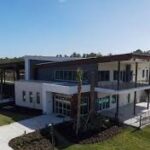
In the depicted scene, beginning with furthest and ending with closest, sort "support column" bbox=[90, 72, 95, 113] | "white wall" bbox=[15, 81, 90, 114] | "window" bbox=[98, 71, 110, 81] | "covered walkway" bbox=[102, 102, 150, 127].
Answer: "window" bbox=[98, 71, 110, 81] → "support column" bbox=[90, 72, 95, 113] → "white wall" bbox=[15, 81, 90, 114] → "covered walkway" bbox=[102, 102, 150, 127]

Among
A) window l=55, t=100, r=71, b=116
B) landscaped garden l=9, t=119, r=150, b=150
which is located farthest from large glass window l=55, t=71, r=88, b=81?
landscaped garden l=9, t=119, r=150, b=150

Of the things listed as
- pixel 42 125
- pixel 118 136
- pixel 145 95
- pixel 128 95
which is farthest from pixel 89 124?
pixel 145 95

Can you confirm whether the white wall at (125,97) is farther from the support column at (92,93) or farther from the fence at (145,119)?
the fence at (145,119)

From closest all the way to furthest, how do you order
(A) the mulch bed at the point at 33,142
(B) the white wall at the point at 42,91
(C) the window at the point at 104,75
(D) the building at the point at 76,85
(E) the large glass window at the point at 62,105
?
(A) the mulch bed at the point at 33,142 → (B) the white wall at the point at 42,91 → (D) the building at the point at 76,85 → (E) the large glass window at the point at 62,105 → (C) the window at the point at 104,75

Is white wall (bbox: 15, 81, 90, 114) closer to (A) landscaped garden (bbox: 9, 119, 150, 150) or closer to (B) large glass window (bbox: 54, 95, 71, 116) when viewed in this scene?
(B) large glass window (bbox: 54, 95, 71, 116)

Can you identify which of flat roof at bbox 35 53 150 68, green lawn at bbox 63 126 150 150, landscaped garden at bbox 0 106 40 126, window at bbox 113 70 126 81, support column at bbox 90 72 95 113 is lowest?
green lawn at bbox 63 126 150 150

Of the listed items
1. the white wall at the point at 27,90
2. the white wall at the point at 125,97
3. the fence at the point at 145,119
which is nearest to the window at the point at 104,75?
the white wall at the point at 125,97
